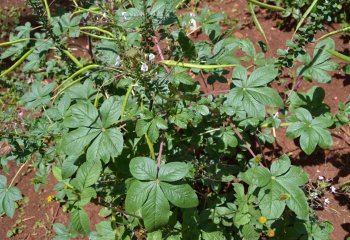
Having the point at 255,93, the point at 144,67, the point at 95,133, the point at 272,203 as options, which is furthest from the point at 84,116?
the point at 272,203

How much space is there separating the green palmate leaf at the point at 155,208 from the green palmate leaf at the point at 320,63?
1110 mm

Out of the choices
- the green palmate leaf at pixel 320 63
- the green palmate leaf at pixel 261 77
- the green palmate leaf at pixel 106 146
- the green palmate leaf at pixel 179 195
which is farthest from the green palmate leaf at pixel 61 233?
the green palmate leaf at pixel 320 63

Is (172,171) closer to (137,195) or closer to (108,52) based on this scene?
(137,195)

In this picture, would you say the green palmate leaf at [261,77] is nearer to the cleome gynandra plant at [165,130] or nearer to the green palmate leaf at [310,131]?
the cleome gynandra plant at [165,130]

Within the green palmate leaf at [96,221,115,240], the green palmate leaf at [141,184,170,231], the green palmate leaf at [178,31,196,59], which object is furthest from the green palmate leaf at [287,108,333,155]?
the green palmate leaf at [96,221,115,240]

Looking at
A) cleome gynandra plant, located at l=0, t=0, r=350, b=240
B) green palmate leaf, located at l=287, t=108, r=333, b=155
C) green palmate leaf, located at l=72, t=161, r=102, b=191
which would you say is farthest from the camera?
green palmate leaf, located at l=287, t=108, r=333, b=155

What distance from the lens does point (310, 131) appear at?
69.7 inches

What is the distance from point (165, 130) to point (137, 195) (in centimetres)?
58

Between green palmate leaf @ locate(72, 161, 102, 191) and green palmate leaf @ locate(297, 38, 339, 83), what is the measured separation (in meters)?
1.20

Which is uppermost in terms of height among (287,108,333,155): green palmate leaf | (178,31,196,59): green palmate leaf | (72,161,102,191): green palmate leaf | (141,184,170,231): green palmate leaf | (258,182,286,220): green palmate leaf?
(178,31,196,59): green palmate leaf

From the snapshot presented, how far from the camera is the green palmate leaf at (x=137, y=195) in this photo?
146cm

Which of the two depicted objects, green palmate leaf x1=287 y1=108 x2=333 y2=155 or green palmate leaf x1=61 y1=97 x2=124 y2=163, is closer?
green palmate leaf x1=61 y1=97 x2=124 y2=163

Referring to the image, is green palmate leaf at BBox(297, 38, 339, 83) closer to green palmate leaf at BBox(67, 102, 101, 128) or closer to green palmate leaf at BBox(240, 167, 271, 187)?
green palmate leaf at BBox(240, 167, 271, 187)

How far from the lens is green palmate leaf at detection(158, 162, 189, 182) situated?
58.3 inches
